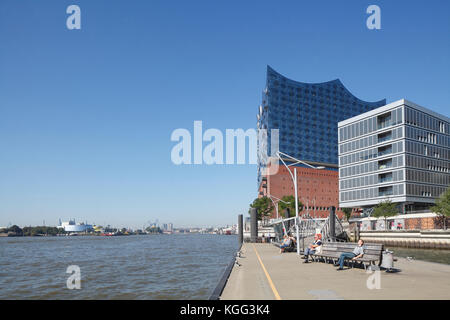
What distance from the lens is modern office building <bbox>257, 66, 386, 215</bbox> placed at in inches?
6708

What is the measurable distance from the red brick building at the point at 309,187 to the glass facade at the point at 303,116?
9.41 m

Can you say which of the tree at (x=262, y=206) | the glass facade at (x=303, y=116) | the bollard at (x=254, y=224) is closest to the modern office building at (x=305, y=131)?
the glass facade at (x=303, y=116)

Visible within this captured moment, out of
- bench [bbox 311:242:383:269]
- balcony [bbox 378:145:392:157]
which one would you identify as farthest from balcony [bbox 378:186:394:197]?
bench [bbox 311:242:383:269]

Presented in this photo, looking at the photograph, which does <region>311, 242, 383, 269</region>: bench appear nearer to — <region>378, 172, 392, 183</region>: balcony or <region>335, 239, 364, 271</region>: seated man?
<region>335, 239, 364, 271</region>: seated man

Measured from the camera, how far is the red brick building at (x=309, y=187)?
16550cm

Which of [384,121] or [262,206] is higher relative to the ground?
[384,121]

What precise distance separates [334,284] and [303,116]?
7020 inches

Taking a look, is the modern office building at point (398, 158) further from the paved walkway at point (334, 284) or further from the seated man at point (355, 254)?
the paved walkway at point (334, 284)

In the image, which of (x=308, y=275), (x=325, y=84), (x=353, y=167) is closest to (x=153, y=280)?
(x=308, y=275)

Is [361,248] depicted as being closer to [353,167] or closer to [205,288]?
[205,288]

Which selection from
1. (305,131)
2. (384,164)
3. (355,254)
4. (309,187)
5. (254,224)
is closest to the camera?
(355,254)

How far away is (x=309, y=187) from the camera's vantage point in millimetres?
171250

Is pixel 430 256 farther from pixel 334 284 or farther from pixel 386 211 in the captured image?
pixel 386 211

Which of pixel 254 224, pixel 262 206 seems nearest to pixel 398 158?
pixel 254 224
